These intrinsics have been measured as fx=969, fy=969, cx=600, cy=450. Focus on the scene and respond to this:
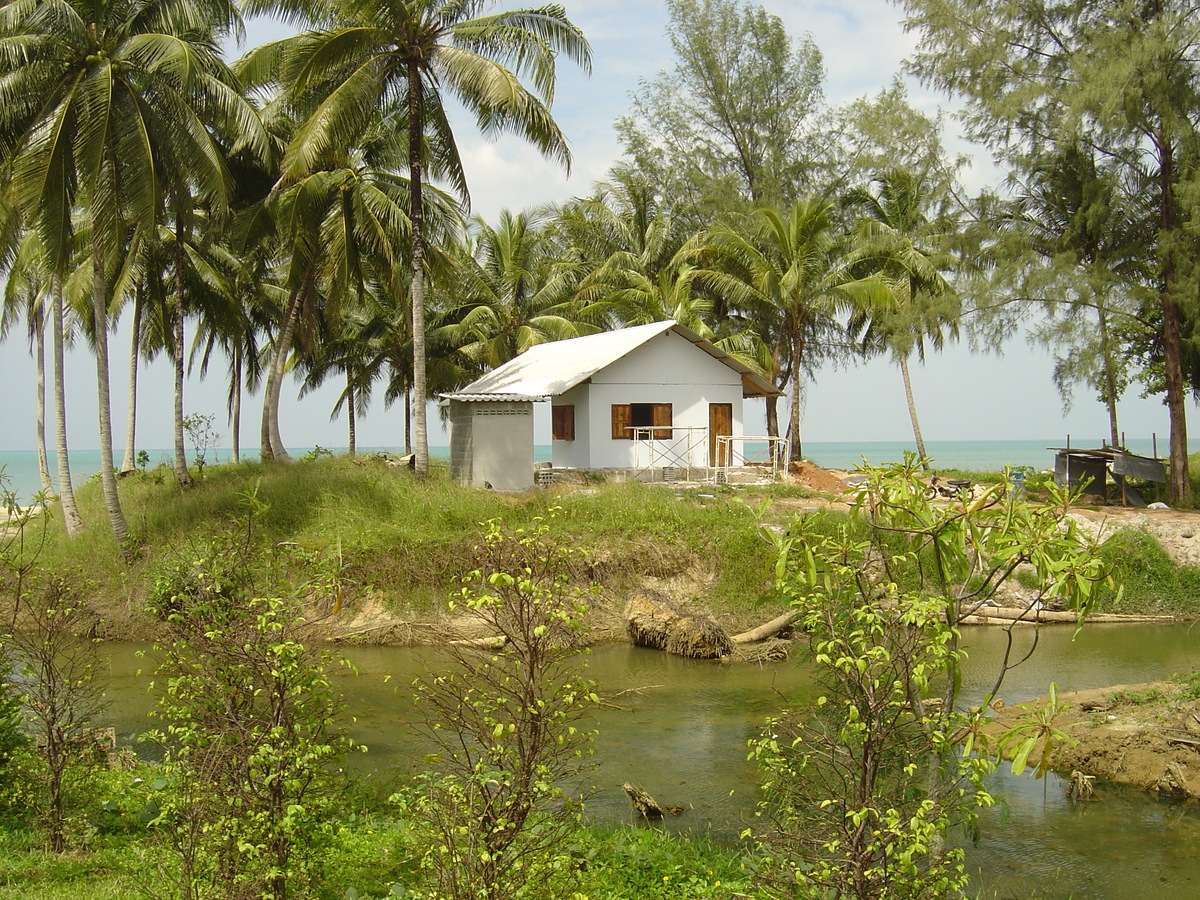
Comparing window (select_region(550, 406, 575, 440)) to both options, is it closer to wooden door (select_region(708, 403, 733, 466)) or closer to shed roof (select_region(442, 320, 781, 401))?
shed roof (select_region(442, 320, 781, 401))

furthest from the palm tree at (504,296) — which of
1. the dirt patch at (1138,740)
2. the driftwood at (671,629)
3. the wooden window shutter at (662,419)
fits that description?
the dirt patch at (1138,740)

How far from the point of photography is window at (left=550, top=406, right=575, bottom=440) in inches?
962

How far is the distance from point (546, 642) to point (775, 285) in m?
23.8

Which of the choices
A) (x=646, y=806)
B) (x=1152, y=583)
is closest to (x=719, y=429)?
(x=1152, y=583)

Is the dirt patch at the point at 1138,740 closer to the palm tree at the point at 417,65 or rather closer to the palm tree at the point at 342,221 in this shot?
the palm tree at the point at 417,65

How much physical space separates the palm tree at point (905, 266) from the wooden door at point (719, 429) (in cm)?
488

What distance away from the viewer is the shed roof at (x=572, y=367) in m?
21.8

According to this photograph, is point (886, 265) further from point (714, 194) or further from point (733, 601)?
point (733, 601)

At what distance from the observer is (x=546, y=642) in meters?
4.87

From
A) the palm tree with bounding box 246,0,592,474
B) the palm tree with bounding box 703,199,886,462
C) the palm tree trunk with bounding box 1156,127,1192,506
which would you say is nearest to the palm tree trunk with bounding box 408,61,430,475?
the palm tree with bounding box 246,0,592,474

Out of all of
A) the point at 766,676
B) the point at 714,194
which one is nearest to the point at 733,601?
the point at 766,676

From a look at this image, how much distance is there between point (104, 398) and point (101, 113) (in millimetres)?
5833

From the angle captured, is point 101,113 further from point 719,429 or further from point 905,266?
point 905,266

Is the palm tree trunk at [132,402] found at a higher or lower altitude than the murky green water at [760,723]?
higher
